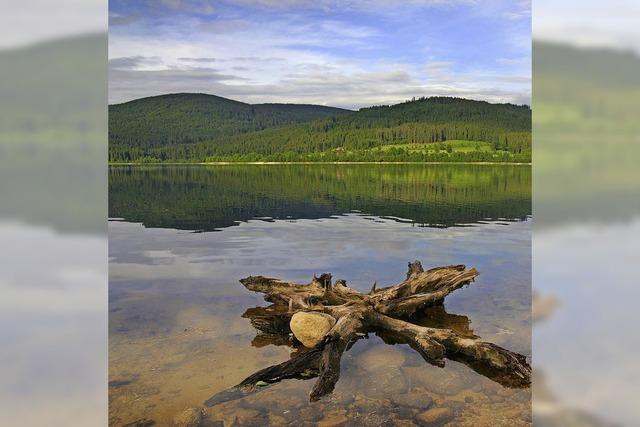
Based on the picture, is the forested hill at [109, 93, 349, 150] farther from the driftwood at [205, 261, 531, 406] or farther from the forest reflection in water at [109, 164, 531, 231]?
the driftwood at [205, 261, 531, 406]

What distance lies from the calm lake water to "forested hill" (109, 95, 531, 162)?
58.6 meters

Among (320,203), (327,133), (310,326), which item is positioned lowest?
(310,326)

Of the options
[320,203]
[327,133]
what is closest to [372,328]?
[320,203]

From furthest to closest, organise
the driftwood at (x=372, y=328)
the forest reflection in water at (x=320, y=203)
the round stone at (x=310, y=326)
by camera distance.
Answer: the forest reflection in water at (x=320, y=203)
the round stone at (x=310, y=326)
the driftwood at (x=372, y=328)

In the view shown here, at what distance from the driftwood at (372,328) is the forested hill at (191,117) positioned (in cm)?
9037

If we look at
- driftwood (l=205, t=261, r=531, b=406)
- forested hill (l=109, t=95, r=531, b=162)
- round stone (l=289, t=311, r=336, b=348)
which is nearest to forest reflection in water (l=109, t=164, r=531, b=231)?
driftwood (l=205, t=261, r=531, b=406)

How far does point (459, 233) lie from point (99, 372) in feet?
73.5

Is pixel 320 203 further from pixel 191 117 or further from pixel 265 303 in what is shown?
pixel 191 117

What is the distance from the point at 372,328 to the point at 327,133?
92029 millimetres

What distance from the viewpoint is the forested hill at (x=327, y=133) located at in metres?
87.0

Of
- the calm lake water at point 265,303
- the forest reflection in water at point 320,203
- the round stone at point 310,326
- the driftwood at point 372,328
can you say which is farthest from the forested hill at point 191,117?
the round stone at point 310,326

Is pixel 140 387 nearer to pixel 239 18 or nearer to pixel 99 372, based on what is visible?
pixel 99 372

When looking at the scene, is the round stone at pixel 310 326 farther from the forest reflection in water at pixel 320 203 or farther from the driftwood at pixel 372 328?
the forest reflection in water at pixel 320 203

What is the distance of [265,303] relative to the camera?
9289mm
